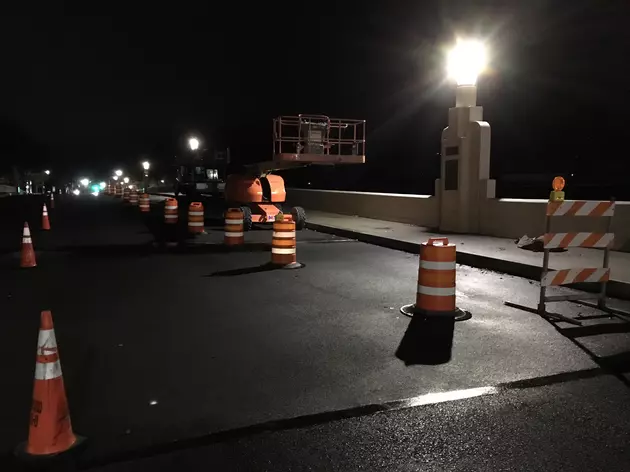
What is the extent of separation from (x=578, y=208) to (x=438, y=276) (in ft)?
6.74

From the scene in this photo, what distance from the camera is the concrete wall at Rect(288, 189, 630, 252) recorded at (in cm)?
1209

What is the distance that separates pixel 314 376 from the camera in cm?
522

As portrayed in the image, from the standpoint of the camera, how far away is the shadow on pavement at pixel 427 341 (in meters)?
5.73

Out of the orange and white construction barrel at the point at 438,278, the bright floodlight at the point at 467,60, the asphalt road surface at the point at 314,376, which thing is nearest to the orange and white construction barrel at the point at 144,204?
the bright floodlight at the point at 467,60

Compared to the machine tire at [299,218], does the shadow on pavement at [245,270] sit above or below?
below

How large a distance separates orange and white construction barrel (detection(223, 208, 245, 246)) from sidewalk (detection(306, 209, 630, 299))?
3.58 m

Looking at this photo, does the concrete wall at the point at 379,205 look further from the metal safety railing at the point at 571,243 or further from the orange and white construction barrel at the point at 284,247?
the metal safety railing at the point at 571,243

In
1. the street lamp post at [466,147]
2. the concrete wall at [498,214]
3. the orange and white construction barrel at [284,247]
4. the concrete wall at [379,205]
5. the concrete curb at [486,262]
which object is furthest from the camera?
the concrete wall at [379,205]

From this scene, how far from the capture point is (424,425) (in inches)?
165

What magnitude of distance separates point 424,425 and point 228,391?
5.42ft

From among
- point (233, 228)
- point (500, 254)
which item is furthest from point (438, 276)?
point (233, 228)

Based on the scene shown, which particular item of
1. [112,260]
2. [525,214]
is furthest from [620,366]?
[112,260]

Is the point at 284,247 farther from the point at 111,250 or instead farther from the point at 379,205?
the point at 379,205

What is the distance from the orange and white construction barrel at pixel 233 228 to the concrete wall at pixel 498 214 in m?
6.22
